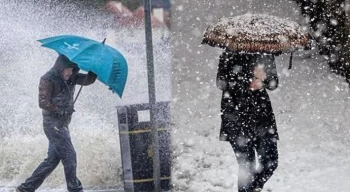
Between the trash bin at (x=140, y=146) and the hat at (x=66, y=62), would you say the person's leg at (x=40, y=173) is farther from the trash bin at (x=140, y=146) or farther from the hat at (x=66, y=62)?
the hat at (x=66, y=62)

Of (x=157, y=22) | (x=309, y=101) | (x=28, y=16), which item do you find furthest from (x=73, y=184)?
(x=28, y=16)

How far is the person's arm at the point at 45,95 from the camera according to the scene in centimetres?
474

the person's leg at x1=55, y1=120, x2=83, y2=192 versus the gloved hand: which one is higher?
the gloved hand

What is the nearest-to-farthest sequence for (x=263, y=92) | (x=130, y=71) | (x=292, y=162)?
(x=263, y=92), (x=292, y=162), (x=130, y=71)

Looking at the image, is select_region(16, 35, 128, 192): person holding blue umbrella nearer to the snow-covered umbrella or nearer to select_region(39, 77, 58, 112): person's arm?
select_region(39, 77, 58, 112): person's arm

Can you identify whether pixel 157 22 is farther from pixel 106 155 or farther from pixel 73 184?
pixel 73 184

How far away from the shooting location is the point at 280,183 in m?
5.55

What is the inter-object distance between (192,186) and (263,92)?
1.41m

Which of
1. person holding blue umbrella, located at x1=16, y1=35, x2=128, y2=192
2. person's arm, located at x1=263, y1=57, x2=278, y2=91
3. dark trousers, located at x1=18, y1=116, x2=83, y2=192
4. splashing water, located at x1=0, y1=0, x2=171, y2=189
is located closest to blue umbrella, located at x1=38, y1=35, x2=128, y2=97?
person holding blue umbrella, located at x1=16, y1=35, x2=128, y2=192

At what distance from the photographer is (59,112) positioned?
4891 mm

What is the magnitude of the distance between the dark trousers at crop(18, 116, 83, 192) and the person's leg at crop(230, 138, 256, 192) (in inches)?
59.8

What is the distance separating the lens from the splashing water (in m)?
6.11

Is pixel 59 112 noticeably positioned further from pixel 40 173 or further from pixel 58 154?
pixel 40 173

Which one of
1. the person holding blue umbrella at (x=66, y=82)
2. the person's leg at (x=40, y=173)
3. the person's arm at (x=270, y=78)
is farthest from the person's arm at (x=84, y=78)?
the person's arm at (x=270, y=78)
